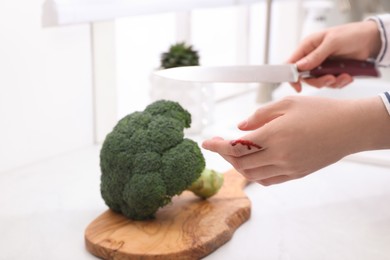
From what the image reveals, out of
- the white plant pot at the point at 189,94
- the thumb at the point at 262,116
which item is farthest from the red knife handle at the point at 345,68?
the thumb at the point at 262,116

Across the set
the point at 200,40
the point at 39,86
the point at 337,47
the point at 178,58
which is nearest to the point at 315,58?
the point at 337,47

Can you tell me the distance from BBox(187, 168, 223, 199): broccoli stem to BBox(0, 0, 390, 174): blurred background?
38 cm

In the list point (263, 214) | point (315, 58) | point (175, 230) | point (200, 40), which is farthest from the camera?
point (200, 40)

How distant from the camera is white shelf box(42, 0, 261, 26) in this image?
106 centimetres

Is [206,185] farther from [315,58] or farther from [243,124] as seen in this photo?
[315,58]

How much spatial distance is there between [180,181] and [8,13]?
462mm

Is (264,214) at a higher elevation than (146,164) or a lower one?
lower

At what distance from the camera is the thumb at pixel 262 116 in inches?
28.7

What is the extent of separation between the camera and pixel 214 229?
0.82 meters

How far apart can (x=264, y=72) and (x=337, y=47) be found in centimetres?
20

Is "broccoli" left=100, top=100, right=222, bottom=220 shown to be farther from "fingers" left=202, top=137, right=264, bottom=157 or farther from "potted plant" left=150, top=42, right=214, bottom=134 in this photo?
"potted plant" left=150, top=42, right=214, bottom=134

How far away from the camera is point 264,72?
3.34 ft

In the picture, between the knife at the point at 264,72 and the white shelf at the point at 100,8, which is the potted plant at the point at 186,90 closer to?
the white shelf at the point at 100,8

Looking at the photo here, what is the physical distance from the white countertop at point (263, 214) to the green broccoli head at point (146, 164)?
9 cm
